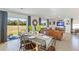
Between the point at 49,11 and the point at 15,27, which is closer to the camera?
the point at 49,11

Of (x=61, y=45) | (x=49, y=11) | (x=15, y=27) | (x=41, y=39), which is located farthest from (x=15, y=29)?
(x=61, y=45)

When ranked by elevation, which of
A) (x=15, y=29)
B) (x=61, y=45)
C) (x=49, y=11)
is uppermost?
(x=49, y=11)

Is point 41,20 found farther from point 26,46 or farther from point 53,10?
point 26,46

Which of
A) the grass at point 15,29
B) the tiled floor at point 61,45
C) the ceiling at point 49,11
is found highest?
the ceiling at point 49,11

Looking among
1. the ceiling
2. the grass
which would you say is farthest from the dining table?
the ceiling

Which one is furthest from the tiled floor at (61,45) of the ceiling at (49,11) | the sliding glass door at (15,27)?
the ceiling at (49,11)

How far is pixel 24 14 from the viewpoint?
2.61 m

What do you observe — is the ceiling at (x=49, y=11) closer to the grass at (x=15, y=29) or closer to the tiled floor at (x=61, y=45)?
the grass at (x=15, y=29)

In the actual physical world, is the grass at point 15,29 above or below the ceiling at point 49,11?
below

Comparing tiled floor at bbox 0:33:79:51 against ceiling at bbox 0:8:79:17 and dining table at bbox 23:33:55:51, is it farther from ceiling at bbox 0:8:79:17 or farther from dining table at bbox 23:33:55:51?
ceiling at bbox 0:8:79:17

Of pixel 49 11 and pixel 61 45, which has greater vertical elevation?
pixel 49 11

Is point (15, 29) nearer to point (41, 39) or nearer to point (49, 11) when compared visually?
point (41, 39)

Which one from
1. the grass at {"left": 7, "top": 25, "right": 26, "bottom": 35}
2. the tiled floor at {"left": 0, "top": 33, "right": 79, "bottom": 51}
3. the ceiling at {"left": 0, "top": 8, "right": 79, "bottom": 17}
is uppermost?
A: the ceiling at {"left": 0, "top": 8, "right": 79, "bottom": 17}

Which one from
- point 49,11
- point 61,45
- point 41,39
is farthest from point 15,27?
point 61,45
